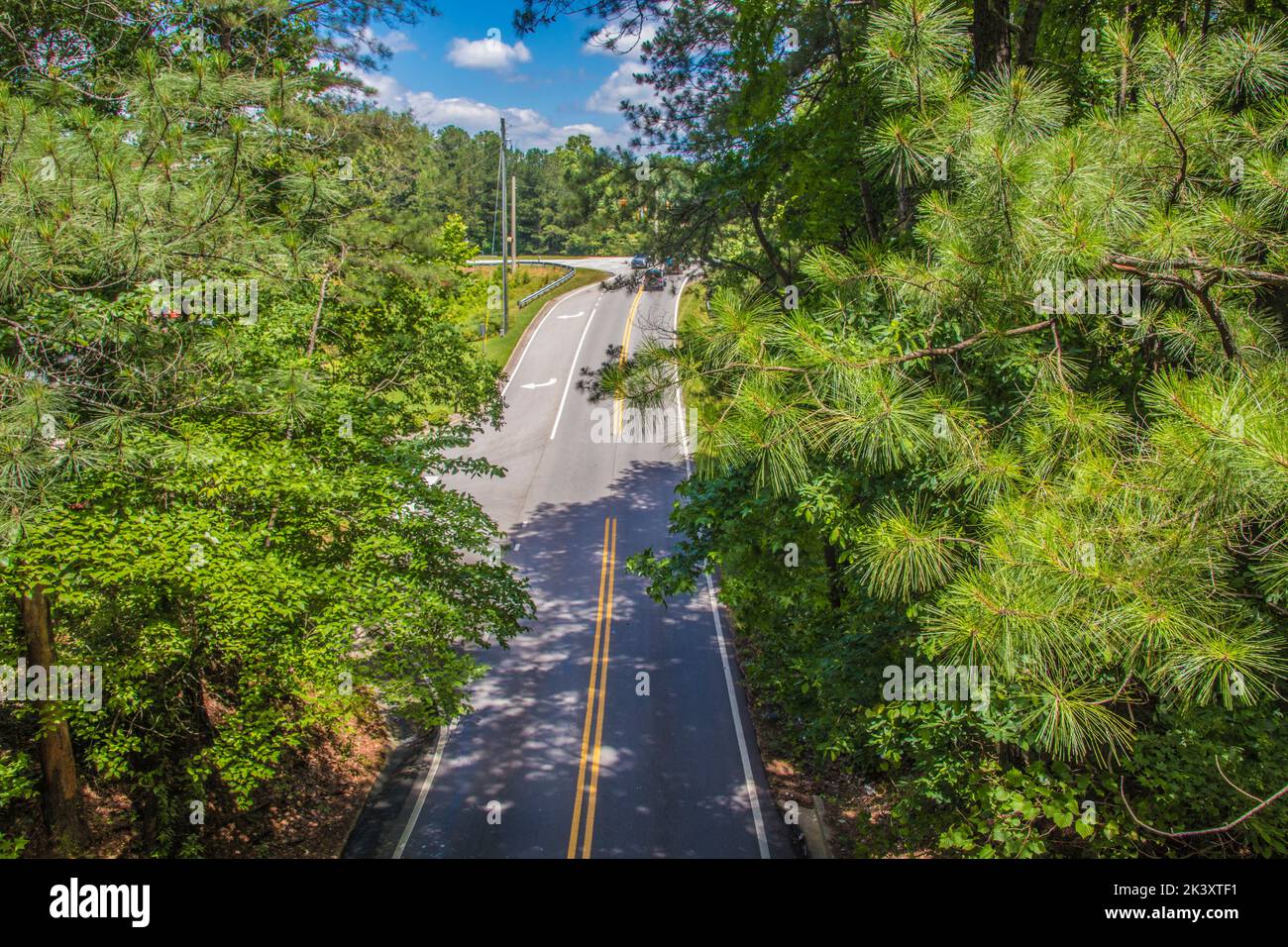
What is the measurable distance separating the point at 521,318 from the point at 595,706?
104ft

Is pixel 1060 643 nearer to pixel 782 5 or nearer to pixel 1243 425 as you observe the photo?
pixel 1243 425

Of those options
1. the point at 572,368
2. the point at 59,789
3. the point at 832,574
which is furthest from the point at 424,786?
the point at 572,368

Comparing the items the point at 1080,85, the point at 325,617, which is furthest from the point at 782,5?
the point at 325,617

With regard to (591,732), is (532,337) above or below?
above

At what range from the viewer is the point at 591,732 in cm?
1428

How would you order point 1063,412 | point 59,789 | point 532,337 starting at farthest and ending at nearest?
point 532,337 < point 59,789 < point 1063,412

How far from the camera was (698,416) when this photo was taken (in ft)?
19.1

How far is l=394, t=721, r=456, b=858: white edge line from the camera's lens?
38.5 feet

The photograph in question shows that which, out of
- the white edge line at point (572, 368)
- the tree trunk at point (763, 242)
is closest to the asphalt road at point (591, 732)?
the tree trunk at point (763, 242)

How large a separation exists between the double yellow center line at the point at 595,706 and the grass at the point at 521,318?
1192 cm

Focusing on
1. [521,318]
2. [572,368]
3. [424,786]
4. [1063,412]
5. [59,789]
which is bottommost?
[424,786]

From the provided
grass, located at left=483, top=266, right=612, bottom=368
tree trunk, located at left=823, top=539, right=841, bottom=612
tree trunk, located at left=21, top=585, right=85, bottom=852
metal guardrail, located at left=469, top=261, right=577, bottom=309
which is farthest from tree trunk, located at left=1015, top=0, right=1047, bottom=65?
metal guardrail, located at left=469, top=261, right=577, bottom=309

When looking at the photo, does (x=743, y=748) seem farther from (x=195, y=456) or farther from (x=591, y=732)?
(x=195, y=456)

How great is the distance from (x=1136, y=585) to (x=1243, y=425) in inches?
36.4
